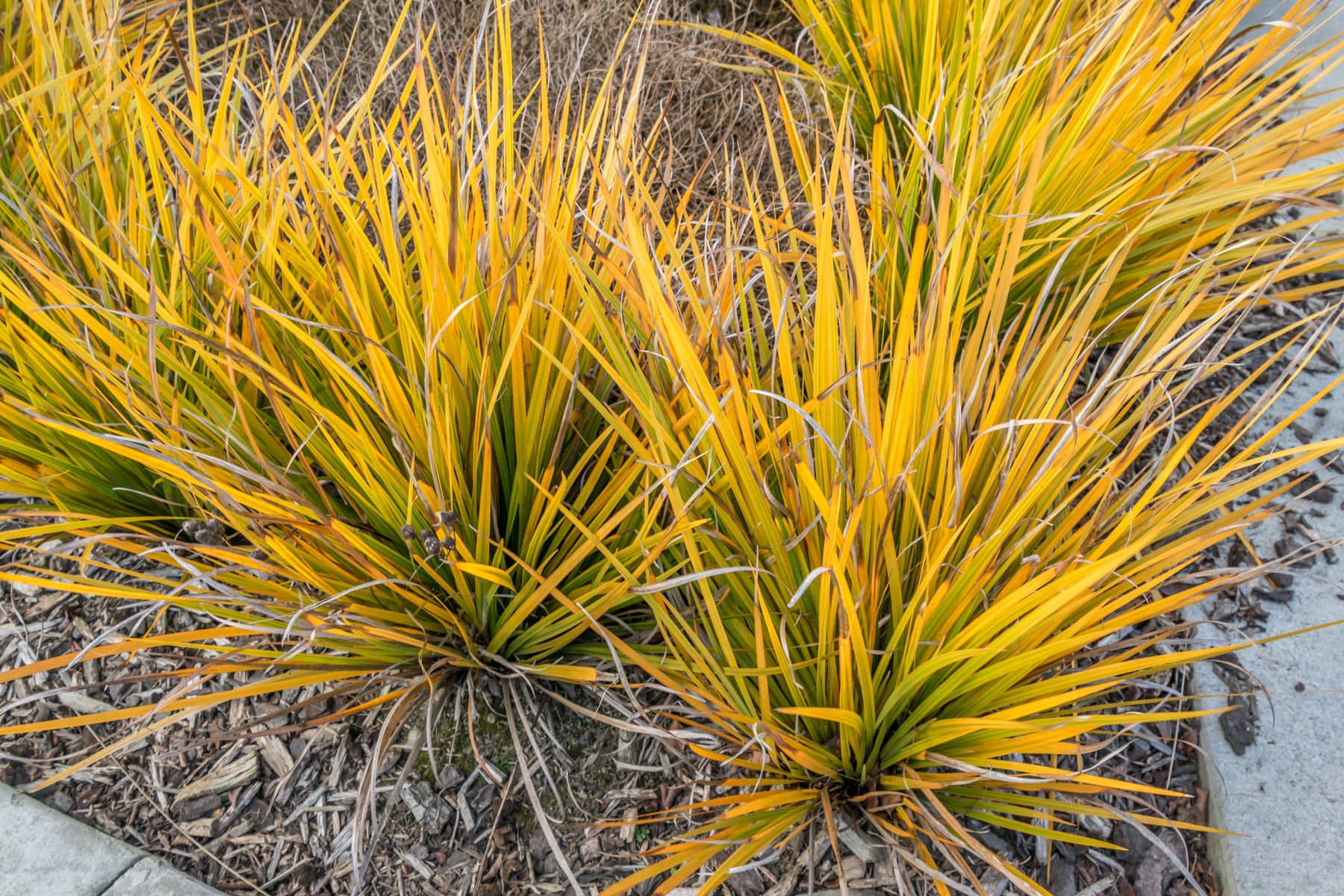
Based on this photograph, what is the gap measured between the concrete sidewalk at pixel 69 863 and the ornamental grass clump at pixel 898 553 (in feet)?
2.29

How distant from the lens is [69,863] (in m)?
1.23

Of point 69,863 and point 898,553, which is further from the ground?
point 898,553

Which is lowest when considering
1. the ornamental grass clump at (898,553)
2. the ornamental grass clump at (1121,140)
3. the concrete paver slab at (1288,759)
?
the concrete paver slab at (1288,759)

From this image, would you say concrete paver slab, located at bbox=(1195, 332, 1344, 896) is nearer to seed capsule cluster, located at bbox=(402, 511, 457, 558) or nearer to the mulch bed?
the mulch bed

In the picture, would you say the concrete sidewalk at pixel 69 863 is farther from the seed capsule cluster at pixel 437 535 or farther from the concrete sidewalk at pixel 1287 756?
the concrete sidewalk at pixel 1287 756

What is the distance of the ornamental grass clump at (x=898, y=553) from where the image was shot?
983mm

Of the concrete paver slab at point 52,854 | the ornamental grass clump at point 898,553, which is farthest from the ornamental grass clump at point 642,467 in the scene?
the concrete paver slab at point 52,854

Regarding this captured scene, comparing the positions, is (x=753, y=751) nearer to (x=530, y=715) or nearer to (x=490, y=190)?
(x=530, y=715)

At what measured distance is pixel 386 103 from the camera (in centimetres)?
235

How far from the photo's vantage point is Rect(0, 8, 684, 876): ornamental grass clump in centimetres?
112

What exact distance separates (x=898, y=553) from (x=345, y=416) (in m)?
0.84

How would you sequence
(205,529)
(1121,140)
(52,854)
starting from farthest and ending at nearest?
(1121,140), (52,854), (205,529)

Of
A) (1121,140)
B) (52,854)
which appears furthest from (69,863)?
(1121,140)

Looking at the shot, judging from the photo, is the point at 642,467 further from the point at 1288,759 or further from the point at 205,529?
the point at 1288,759
